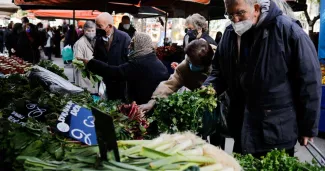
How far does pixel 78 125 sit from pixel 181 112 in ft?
2.97

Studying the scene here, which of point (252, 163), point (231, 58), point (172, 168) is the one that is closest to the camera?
point (172, 168)

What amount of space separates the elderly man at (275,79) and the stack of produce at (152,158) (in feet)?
3.52

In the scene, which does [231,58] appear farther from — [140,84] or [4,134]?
[4,134]

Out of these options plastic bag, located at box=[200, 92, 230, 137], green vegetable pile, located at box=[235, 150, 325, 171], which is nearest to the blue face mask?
plastic bag, located at box=[200, 92, 230, 137]

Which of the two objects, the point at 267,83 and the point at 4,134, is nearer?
the point at 4,134

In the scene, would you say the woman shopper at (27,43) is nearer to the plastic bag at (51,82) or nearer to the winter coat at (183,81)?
the plastic bag at (51,82)

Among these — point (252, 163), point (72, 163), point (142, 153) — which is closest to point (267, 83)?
point (252, 163)

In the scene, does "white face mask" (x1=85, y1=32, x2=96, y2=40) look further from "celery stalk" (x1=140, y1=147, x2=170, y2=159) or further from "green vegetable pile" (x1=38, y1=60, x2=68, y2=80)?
"celery stalk" (x1=140, y1=147, x2=170, y2=159)

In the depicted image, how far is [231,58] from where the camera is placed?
3.29 metres

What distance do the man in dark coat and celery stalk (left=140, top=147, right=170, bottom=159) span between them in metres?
3.54

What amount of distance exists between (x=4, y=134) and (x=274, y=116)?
5.80 feet

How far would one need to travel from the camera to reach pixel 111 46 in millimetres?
5562

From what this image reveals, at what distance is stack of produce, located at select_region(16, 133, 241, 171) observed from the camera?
179 cm

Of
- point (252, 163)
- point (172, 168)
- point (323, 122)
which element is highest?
point (172, 168)
